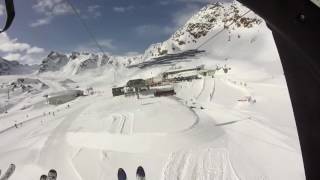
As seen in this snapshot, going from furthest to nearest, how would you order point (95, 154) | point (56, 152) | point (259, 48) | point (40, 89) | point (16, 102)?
point (40, 89), point (259, 48), point (16, 102), point (56, 152), point (95, 154)

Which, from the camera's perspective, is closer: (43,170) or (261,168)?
(261,168)

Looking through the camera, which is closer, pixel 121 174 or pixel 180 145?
pixel 121 174

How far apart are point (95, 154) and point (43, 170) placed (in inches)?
142

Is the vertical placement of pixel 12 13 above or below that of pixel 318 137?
above

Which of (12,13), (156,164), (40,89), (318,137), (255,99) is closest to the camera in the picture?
(12,13)

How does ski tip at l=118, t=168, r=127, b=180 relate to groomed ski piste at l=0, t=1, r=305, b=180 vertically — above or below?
above

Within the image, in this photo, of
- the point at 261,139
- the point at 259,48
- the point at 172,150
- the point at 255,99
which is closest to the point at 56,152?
the point at 172,150

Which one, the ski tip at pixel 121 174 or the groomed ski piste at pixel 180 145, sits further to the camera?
the groomed ski piste at pixel 180 145

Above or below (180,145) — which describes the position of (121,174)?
above

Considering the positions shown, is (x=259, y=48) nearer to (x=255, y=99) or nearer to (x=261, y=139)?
(x=255, y=99)

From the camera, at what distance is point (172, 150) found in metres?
25.7

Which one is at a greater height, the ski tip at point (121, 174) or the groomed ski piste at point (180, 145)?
the ski tip at point (121, 174)

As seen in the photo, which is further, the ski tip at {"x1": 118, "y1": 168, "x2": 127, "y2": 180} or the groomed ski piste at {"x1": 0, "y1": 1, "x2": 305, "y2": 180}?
the groomed ski piste at {"x1": 0, "y1": 1, "x2": 305, "y2": 180}

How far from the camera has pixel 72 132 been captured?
39750 millimetres
